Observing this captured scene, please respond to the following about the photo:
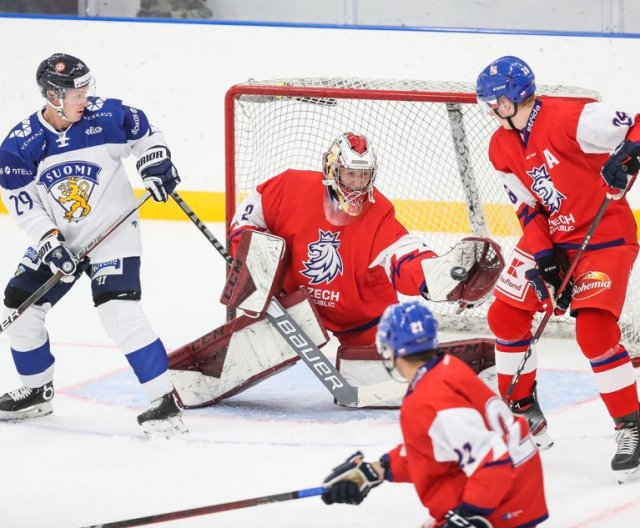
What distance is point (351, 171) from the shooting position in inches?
147

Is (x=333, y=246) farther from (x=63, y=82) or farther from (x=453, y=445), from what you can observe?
(x=453, y=445)

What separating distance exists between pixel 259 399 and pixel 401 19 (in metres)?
3.09

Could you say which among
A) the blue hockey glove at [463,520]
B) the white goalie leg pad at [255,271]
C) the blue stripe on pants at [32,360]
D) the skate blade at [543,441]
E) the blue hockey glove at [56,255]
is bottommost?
the skate blade at [543,441]

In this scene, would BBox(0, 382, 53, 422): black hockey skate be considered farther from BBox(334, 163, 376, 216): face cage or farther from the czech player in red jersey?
the czech player in red jersey

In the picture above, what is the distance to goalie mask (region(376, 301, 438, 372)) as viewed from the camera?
2254 millimetres

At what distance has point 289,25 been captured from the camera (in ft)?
21.9

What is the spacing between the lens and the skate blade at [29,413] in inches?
155

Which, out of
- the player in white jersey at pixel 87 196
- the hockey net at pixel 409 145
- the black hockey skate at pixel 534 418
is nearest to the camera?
the black hockey skate at pixel 534 418

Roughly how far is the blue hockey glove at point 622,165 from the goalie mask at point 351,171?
828 millimetres

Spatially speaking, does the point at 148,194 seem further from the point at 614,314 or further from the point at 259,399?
the point at 614,314

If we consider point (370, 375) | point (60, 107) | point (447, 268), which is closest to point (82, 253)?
point (60, 107)

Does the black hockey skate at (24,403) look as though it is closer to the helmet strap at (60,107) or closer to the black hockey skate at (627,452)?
the helmet strap at (60,107)

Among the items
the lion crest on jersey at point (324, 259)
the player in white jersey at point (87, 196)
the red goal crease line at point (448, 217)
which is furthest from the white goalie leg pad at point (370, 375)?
the red goal crease line at point (448, 217)

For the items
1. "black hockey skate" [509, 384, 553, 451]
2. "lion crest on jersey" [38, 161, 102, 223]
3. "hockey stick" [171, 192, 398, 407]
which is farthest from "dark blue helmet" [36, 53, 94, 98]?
"black hockey skate" [509, 384, 553, 451]
